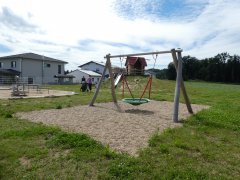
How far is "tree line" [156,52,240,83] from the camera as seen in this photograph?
87.6m

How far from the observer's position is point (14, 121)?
7.63 m

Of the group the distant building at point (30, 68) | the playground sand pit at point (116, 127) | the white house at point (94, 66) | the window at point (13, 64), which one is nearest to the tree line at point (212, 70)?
the white house at point (94, 66)

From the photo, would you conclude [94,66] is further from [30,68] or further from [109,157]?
[109,157]

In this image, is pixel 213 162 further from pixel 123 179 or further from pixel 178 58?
pixel 178 58

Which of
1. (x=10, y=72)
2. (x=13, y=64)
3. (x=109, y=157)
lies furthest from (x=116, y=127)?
(x=13, y=64)

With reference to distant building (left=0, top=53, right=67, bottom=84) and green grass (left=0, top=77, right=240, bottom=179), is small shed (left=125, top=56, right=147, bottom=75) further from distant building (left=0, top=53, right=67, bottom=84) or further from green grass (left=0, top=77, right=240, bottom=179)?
distant building (left=0, top=53, right=67, bottom=84)

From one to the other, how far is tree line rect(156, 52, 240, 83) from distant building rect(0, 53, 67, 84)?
3901 centimetres

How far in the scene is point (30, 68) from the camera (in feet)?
158

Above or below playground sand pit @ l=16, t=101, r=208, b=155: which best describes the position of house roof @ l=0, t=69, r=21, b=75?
above

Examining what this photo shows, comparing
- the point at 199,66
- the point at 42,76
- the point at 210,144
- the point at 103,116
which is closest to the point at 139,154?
the point at 210,144

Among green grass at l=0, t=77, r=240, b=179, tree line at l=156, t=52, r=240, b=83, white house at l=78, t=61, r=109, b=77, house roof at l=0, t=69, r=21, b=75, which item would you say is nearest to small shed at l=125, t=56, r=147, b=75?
Answer: green grass at l=0, t=77, r=240, b=179

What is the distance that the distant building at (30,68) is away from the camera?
1775 inches

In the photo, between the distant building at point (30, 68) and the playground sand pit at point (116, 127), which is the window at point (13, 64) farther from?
the playground sand pit at point (116, 127)

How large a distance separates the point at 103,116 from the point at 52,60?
45.8 meters
